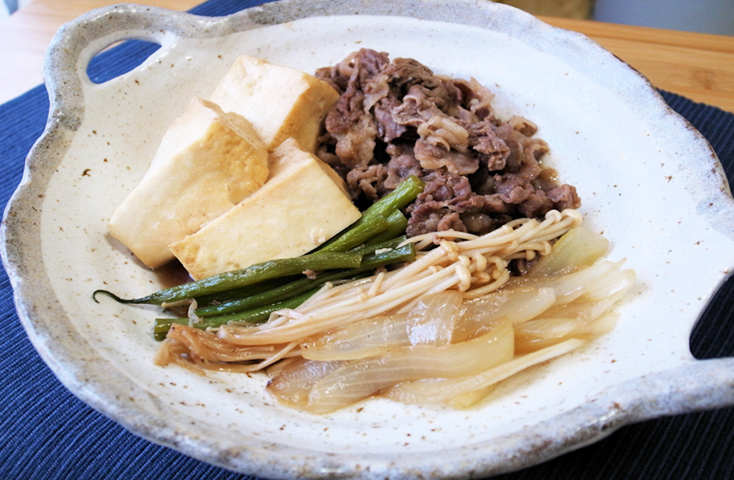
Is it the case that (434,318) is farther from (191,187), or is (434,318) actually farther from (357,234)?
(191,187)

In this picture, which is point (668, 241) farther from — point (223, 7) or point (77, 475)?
point (223, 7)

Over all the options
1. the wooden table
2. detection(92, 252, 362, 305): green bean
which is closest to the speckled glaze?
detection(92, 252, 362, 305): green bean

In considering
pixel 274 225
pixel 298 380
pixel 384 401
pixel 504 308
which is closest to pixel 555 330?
pixel 504 308

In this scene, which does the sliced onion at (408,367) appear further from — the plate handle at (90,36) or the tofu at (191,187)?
the plate handle at (90,36)

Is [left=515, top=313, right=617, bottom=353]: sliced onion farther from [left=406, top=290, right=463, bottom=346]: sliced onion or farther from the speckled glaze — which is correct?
[left=406, top=290, right=463, bottom=346]: sliced onion

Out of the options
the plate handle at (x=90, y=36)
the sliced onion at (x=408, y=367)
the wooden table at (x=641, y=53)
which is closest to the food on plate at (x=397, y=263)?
the sliced onion at (x=408, y=367)

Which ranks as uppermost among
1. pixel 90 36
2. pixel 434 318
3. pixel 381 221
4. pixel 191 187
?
pixel 90 36
